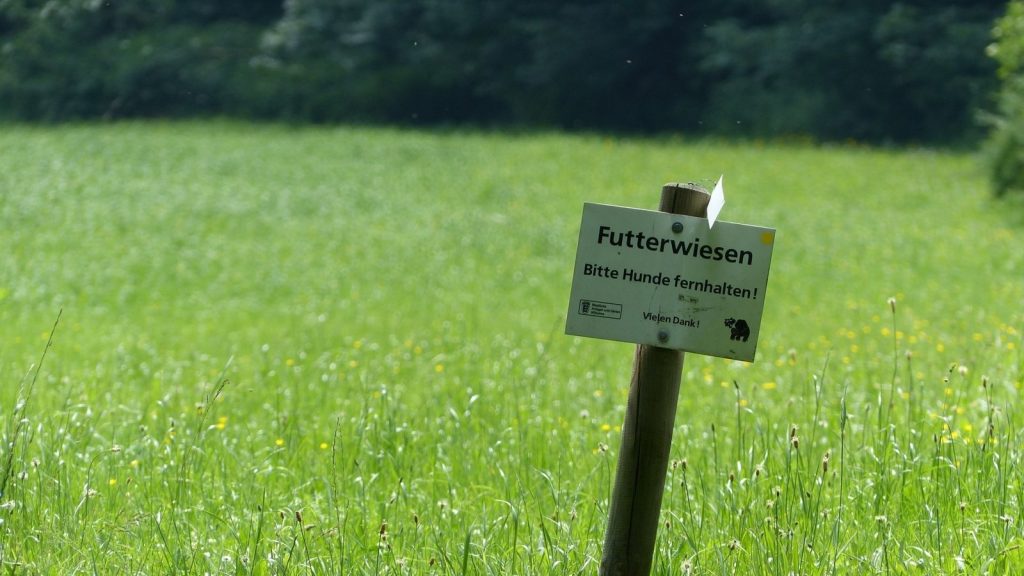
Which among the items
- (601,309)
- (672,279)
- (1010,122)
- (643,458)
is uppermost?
(1010,122)

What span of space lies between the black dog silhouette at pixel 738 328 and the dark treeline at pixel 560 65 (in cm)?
2769

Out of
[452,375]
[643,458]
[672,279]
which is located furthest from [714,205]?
[452,375]

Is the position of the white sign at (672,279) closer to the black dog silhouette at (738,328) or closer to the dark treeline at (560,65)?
the black dog silhouette at (738,328)

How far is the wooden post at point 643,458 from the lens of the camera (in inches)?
115

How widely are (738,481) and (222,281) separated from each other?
10242 millimetres

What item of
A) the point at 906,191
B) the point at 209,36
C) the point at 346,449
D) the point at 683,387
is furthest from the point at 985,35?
the point at 346,449

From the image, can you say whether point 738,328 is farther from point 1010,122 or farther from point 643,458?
point 1010,122

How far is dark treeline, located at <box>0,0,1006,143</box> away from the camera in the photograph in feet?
98.9

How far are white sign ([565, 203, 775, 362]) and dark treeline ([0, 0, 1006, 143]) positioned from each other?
27.7 meters

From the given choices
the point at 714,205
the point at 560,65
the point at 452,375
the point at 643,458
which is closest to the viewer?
the point at 714,205

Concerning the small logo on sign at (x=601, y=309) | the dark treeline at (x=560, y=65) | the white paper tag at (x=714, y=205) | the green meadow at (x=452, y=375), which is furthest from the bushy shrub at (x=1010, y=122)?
the small logo on sign at (x=601, y=309)

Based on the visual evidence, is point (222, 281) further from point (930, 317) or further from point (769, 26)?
point (769, 26)

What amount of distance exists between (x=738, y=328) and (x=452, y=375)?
15.3ft

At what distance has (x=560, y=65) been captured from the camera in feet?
109
